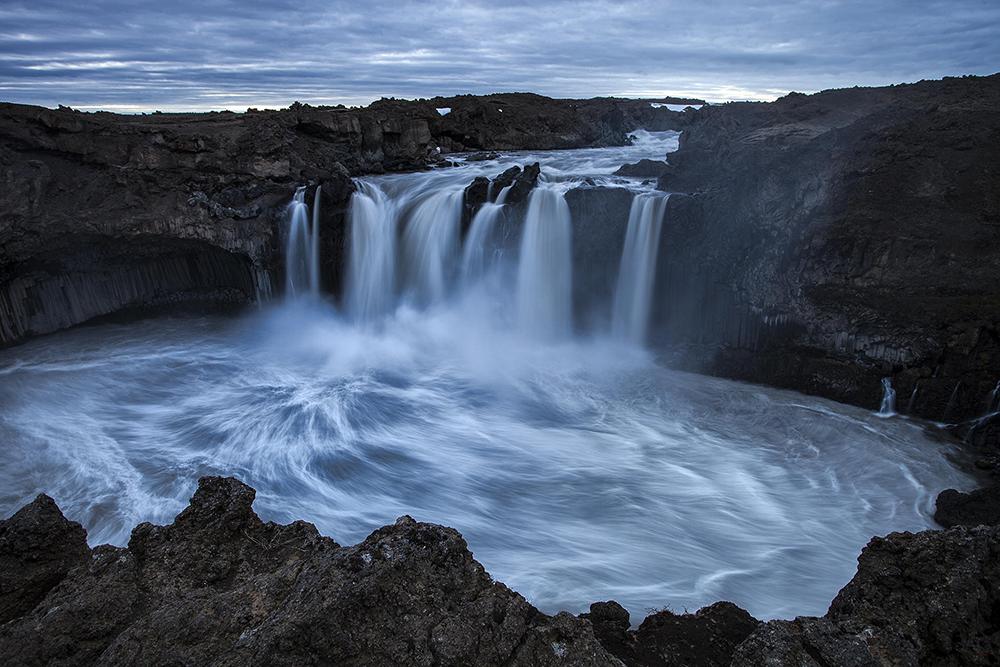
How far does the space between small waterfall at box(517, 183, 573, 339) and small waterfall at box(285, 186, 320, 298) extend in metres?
5.88

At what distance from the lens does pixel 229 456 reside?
32.5 ft

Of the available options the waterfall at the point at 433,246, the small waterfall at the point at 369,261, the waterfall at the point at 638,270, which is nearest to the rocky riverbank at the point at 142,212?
the small waterfall at the point at 369,261

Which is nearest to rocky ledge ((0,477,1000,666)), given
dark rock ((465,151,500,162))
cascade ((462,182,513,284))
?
cascade ((462,182,513,284))

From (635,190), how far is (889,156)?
5.07 meters

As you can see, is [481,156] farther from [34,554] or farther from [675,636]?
[675,636]

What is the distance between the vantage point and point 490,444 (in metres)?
10.4

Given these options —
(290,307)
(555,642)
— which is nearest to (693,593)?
(555,642)

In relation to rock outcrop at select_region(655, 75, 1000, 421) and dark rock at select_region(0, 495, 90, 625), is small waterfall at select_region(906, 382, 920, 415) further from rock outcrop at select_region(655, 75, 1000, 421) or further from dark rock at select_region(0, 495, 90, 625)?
dark rock at select_region(0, 495, 90, 625)

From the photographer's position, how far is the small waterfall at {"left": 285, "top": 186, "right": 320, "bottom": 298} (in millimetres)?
17156

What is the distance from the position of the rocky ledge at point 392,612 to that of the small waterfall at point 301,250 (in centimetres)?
1350

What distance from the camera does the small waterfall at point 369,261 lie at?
55.1 ft

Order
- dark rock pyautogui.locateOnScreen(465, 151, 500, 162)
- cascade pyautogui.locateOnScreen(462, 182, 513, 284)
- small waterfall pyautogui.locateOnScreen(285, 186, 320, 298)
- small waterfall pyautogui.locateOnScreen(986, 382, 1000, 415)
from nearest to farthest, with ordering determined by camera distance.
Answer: small waterfall pyautogui.locateOnScreen(986, 382, 1000, 415), cascade pyautogui.locateOnScreen(462, 182, 513, 284), small waterfall pyautogui.locateOnScreen(285, 186, 320, 298), dark rock pyautogui.locateOnScreen(465, 151, 500, 162)

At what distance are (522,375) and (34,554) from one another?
9800 millimetres

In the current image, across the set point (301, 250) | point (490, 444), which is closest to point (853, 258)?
point (490, 444)
